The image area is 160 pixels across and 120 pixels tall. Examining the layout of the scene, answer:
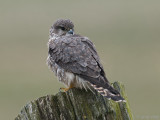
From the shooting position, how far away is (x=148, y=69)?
517 inches

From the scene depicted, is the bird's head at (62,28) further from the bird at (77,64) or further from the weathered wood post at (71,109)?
the weathered wood post at (71,109)

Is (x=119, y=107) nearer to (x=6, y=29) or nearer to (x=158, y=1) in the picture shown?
(x=6, y=29)

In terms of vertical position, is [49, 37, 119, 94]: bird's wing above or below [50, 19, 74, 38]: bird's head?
below

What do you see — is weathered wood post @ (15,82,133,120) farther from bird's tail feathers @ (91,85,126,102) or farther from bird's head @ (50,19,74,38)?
bird's head @ (50,19,74,38)

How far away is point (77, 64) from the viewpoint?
15.7 feet

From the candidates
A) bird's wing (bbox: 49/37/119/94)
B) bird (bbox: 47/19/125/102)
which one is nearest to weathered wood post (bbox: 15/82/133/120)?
bird (bbox: 47/19/125/102)

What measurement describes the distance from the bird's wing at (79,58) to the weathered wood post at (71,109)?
25.7 inches

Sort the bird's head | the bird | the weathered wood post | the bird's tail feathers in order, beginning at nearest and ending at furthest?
the weathered wood post
the bird's tail feathers
the bird
the bird's head

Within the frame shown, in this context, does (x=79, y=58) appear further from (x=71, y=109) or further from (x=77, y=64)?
(x=71, y=109)

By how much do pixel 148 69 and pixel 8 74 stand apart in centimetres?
414

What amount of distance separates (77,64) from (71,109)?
4.41 feet

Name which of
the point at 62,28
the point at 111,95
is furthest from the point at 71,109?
the point at 62,28

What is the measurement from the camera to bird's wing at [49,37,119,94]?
4562 mm

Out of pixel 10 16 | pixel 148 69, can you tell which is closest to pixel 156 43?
Result: pixel 148 69
